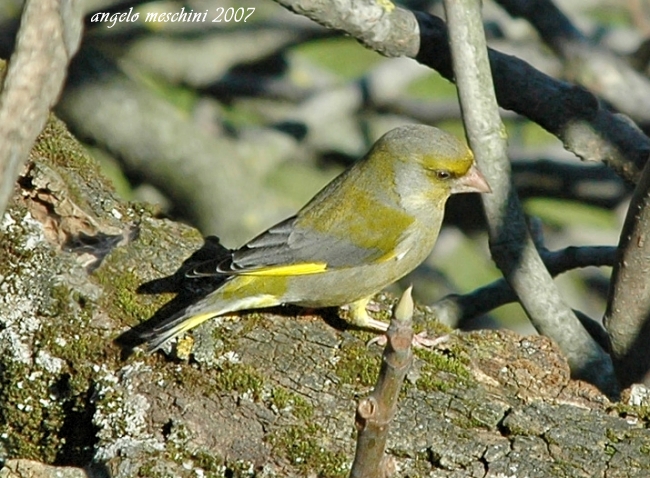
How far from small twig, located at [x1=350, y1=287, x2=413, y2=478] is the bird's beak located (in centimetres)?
188

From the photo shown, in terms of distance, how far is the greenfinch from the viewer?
4121 mm

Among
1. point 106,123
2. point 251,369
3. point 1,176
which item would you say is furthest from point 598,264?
point 1,176

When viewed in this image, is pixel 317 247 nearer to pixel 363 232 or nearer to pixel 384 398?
pixel 363 232

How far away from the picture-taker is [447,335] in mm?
3795

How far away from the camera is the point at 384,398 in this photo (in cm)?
225

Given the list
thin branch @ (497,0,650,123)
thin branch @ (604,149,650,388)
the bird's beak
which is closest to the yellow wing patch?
the bird's beak

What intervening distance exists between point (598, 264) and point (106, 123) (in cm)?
272

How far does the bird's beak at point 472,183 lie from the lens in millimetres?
4090

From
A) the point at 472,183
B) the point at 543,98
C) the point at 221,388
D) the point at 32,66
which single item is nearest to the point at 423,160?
the point at 472,183

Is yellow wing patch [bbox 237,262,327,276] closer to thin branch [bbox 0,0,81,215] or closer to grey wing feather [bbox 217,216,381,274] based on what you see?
grey wing feather [bbox 217,216,381,274]

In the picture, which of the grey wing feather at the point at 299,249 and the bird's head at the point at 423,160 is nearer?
the grey wing feather at the point at 299,249

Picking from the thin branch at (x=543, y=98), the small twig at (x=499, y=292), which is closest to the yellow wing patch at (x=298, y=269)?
the small twig at (x=499, y=292)

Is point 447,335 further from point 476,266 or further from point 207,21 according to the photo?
point 476,266

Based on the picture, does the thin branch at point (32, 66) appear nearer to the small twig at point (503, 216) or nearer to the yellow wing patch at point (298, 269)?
the small twig at point (503, 216)
